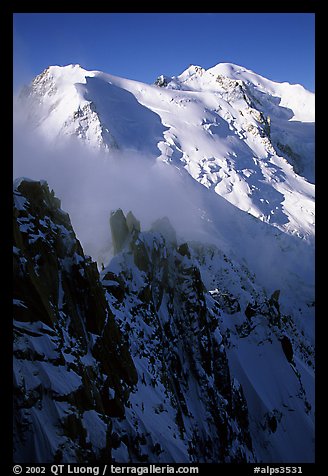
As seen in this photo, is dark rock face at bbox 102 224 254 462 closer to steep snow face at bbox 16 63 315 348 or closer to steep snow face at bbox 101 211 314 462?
steep snow face at bbox 101 211 314 462

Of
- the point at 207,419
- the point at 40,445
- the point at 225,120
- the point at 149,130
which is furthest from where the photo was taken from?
the point at 225,120

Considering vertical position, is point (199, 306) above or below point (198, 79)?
below

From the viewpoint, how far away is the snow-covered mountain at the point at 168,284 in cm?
1483

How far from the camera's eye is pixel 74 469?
8156 millimetres

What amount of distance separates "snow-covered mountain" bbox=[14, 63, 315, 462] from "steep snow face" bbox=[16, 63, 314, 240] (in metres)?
0.60

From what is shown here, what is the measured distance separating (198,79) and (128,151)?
338ft

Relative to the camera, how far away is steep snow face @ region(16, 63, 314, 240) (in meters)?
115

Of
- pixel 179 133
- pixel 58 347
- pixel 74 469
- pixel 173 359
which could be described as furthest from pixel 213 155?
pixel 74 469

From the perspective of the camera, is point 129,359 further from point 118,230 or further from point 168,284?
point 118,230

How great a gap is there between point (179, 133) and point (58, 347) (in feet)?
417

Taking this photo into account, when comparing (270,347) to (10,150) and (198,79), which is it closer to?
(10,150)

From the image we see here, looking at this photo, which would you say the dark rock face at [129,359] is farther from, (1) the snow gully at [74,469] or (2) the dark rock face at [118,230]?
(1) the snow gully at [74,469]

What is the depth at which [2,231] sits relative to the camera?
293 inches
